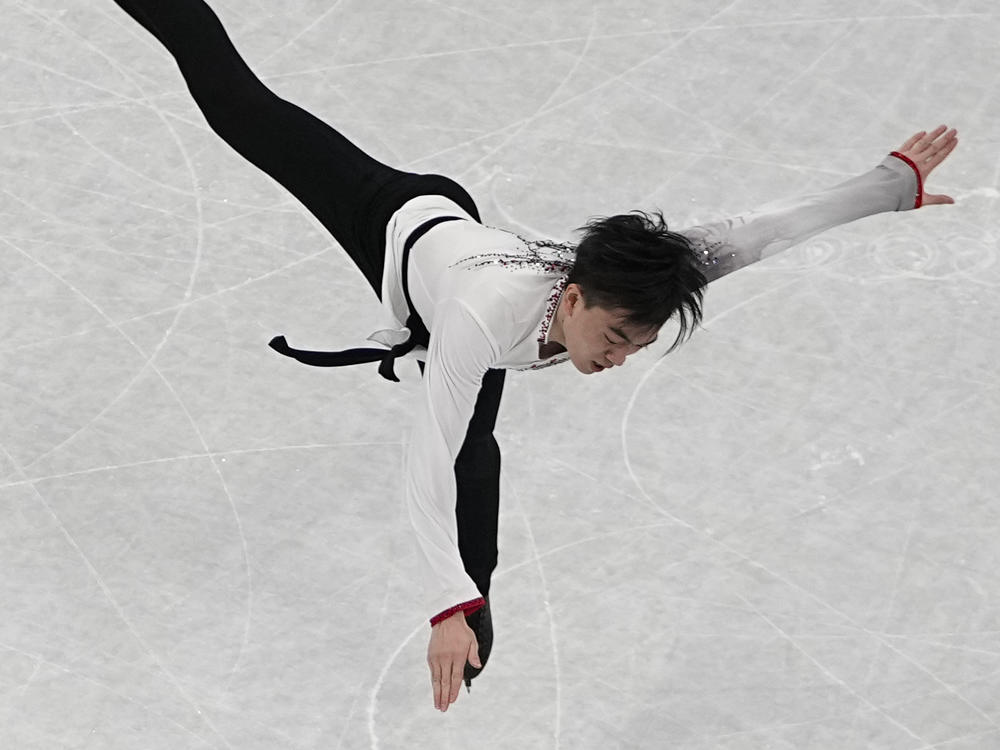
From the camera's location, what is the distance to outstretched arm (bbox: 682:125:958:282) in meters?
2.62

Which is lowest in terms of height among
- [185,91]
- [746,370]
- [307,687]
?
[307,687]

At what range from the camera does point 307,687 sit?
9.51 ft

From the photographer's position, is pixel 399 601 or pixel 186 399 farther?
pixel 186 399

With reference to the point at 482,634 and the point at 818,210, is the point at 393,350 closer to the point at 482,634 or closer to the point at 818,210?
the point at 482,634

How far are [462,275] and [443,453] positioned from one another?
29 cm

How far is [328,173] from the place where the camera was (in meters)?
2.82

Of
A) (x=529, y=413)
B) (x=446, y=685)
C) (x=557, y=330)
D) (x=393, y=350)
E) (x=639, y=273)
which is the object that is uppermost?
(x=639, y=273)

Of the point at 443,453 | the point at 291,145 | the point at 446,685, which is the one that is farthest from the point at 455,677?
the point at 291,145

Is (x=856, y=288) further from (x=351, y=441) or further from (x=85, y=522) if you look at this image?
(x=85, y=522)

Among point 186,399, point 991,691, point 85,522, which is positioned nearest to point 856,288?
point 991,691

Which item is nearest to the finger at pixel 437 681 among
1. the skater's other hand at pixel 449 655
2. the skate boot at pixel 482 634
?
the skater's other hand at pixel 449 655

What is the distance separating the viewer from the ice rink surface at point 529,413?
2893 millimetres

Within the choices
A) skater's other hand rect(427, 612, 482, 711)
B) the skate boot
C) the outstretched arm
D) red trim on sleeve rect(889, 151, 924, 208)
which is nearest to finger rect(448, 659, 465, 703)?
skater's other hand rect(427, 612, 482, 711)

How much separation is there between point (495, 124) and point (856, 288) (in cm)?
102
